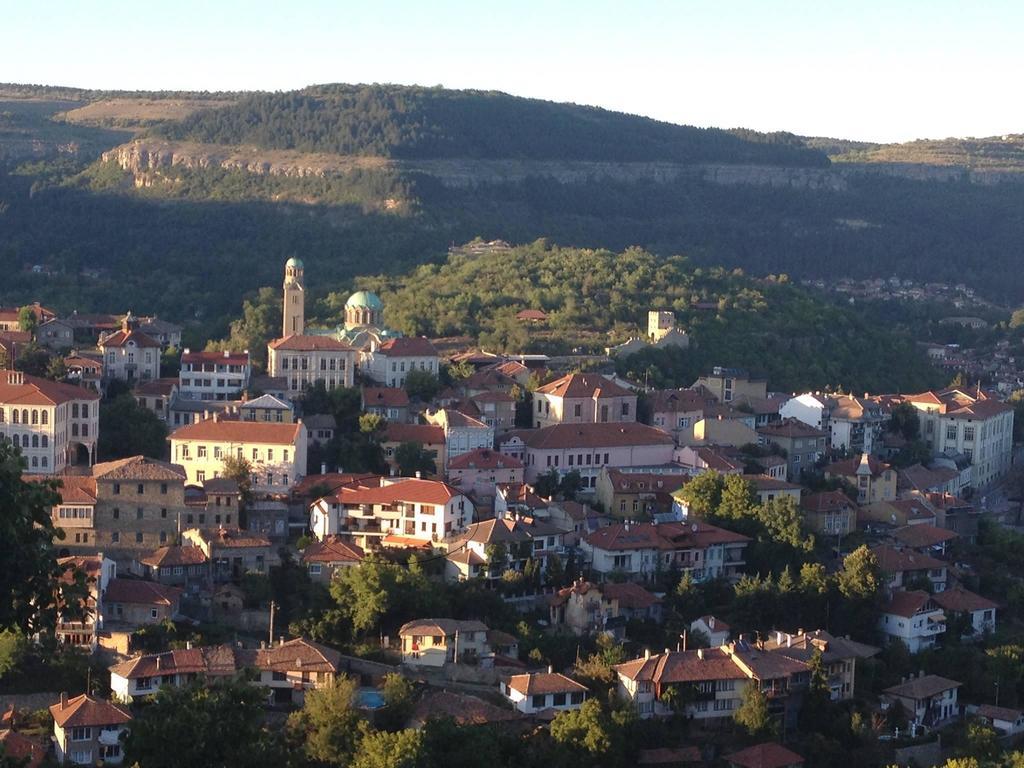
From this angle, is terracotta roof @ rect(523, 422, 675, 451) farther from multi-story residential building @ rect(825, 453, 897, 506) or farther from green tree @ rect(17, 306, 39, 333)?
green tree @ rect(17, 306, 39, 333)

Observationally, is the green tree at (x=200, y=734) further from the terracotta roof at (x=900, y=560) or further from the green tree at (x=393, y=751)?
the terracotta roof at (x=900, y=560)

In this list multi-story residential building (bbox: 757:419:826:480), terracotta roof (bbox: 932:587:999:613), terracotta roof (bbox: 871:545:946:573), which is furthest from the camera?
multi-story residential building (bbox: 757:419:826:480)

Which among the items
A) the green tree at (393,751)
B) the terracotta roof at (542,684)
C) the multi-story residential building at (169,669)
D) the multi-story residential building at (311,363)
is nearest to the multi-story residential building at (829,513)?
the terracotta roof at (542,684)

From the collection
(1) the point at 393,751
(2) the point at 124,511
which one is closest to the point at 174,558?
(2) the point at 124,511

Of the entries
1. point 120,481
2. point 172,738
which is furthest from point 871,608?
point 172,738

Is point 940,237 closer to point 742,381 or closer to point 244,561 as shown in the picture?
point 742,381

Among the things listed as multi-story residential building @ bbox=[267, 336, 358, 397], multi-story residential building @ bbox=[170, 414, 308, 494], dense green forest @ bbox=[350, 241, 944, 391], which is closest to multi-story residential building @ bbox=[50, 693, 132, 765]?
multi-story residential building @ bbox=[170, 414, 308, 494]
